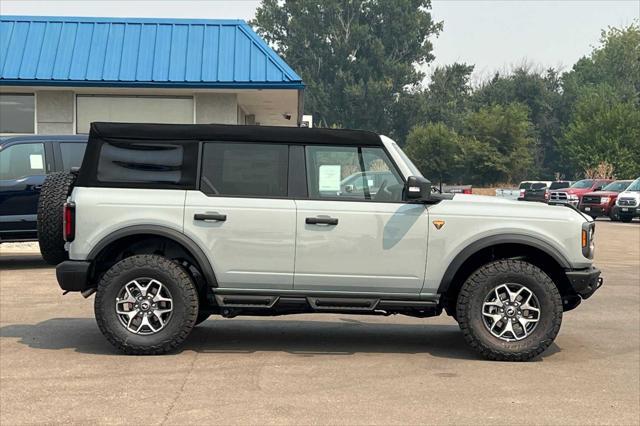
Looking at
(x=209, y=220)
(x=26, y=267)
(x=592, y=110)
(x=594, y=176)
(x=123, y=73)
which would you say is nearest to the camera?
(x=209, y=220)

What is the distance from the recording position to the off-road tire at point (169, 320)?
22.2 feet

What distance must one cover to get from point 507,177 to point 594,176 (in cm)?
1130

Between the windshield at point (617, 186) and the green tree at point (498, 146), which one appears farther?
the green tree at point (498, 146)

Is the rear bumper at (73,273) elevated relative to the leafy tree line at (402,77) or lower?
lower

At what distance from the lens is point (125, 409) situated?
5.29 metres

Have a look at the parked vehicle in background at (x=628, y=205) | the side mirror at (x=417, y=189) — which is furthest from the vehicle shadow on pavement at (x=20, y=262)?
the parked vehicle in background at (x=628, y=205)

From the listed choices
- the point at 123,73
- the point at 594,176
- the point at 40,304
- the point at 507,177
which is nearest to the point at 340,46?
the point at 507,177

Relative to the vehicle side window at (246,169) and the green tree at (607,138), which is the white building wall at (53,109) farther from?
the green tree at (607,138)

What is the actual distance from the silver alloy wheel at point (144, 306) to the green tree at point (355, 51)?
274 feet

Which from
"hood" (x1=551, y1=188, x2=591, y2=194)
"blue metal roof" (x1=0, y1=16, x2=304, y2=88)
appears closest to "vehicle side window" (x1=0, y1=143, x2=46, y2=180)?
"blue metal roof" (x1=0, y1=16, x2=304, y2=88)

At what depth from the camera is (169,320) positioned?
680 cm

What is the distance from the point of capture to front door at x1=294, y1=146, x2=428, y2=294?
6.84 m

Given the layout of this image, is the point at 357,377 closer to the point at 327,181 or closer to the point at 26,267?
the point at 327,181

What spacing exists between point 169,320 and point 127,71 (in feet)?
37.9
